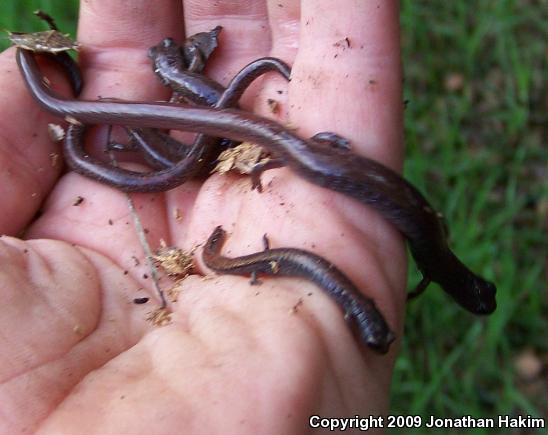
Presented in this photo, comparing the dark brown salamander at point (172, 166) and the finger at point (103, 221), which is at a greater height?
the dark brown salamander at point (172, 166)

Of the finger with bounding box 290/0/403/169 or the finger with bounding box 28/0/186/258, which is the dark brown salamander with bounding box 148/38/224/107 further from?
the finger with bounding box 290/0/403/169

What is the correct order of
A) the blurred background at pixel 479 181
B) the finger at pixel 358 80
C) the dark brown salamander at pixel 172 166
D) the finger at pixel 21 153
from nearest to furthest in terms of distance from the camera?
the finger at pixel 358 80, the finger at pixel 21 153, the dark brown salamander at pixel 172 166, the blurred background at pixel 479 181

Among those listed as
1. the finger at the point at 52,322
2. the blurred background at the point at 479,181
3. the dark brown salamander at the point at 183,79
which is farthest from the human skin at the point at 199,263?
the blurred background at the point at 479,181

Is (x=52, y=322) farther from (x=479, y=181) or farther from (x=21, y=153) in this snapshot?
(x=479, y=181)

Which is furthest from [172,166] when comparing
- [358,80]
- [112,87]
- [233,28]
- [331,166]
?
[358,80]

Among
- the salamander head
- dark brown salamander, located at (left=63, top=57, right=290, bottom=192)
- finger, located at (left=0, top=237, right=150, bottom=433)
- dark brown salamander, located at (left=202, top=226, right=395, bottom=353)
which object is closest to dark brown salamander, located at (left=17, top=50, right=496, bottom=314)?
the salamander head

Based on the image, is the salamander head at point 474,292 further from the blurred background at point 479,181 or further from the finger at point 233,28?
the finger at point 233,28
